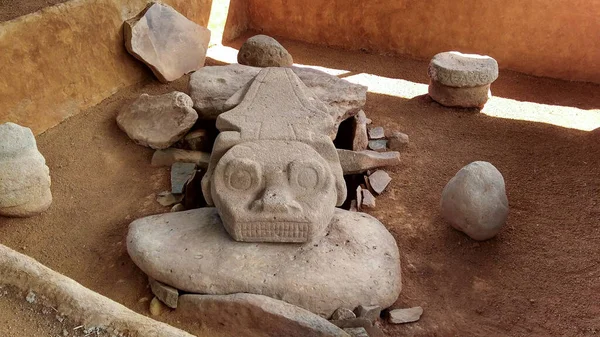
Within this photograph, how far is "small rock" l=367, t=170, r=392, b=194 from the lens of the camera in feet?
13.2

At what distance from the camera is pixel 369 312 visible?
9.47ft

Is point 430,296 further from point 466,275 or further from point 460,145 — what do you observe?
point 460,145

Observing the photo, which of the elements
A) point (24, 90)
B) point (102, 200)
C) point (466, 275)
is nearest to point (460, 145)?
point (466, 275)

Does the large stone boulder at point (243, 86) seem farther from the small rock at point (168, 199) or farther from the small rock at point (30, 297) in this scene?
the small rock at point (30, 297)

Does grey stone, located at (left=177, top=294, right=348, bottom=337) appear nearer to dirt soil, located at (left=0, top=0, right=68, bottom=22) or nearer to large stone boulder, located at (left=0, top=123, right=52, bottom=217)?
large stone boulder, located at (left=0, top=123, right=52, bottom=217)

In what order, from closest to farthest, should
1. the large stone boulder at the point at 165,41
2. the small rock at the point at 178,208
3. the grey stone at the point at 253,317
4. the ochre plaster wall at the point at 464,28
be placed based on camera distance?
the grey stone at the point at 253,317 < the small rock at the point at 178,208 < the large stone boulder at the point at 165,41 < the ochre plaster wall at the point at 464,28

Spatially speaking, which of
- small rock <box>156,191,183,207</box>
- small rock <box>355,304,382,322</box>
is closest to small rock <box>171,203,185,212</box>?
small rock <box>156,191,183,207</box>

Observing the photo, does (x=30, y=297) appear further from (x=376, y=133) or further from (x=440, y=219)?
(x=376, y=133)

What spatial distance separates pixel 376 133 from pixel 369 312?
2132 mm

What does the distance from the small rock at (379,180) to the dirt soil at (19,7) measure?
9.80 ft

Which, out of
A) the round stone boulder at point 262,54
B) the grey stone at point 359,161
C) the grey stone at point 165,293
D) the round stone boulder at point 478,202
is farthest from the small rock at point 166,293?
the round stone boulder at point 262,54

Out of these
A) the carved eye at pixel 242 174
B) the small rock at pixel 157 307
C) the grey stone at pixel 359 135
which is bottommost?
the small rock at pixel 157 307

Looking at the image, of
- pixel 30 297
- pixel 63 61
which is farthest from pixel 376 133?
pixel 30 297

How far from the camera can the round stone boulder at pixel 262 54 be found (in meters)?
5.21
